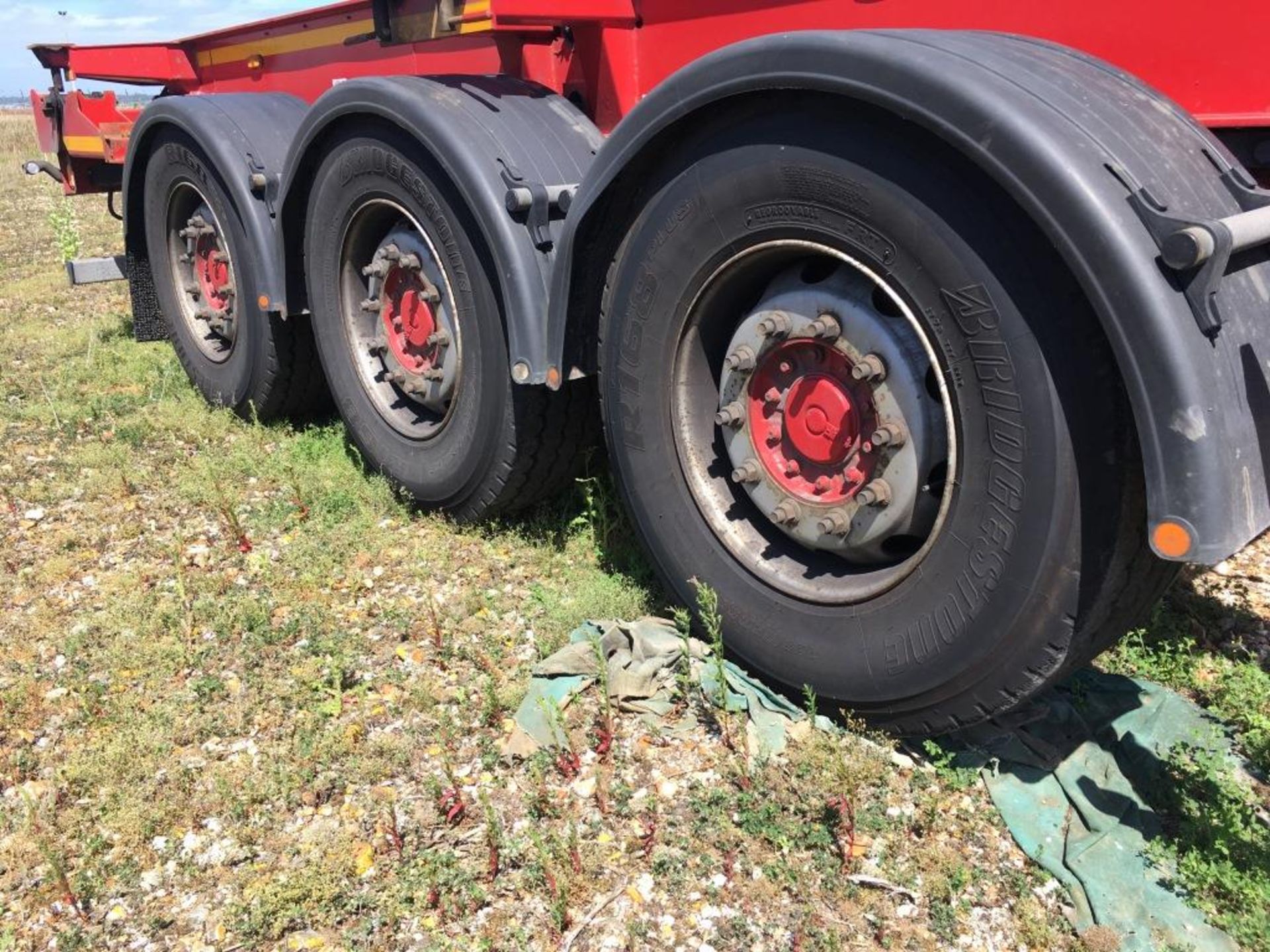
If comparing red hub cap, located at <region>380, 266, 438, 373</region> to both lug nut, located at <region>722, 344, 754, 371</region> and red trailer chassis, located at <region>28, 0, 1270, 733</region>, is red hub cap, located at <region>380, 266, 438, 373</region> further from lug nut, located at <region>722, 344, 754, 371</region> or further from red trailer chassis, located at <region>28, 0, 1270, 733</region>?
lug nut, located at <region>722, 344, 754, 371</region>

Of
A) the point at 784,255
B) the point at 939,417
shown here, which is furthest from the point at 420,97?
the point at 939,417

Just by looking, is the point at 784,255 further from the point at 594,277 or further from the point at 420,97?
the point at 420,97

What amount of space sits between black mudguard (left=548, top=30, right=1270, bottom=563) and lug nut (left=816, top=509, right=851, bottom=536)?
565 mm

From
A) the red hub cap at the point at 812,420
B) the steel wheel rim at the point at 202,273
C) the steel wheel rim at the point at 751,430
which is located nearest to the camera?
the steel wheel rim at the point at 751,430

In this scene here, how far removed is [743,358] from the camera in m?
2.34

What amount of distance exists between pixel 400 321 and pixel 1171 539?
102 inches

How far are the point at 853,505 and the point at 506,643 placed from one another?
112 centimetres

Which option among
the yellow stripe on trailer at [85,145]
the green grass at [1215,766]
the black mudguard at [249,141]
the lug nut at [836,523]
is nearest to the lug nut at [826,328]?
the lug nut at [836,523]

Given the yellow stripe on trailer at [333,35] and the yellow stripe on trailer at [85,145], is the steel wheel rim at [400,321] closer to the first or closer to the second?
the yellow stripe on trailer at [333,35]

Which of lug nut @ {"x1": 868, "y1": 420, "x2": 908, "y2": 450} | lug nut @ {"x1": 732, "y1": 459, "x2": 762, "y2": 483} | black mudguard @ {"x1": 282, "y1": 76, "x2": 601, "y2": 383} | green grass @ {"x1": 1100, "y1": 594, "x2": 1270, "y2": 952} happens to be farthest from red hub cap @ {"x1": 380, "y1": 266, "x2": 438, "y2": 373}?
green grass @ {"x1": 1100, "y1": 594, "x2": 1270, "y2": 952}

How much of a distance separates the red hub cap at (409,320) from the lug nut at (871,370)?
1.62 meters

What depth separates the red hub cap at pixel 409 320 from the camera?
3.35 m

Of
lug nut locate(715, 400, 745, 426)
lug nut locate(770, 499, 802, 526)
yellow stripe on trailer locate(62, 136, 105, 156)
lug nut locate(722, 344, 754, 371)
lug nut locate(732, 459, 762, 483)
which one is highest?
yellow stripe on trailer locate(62, 136, 105, 156)

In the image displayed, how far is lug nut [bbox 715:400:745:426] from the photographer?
7.88ft
